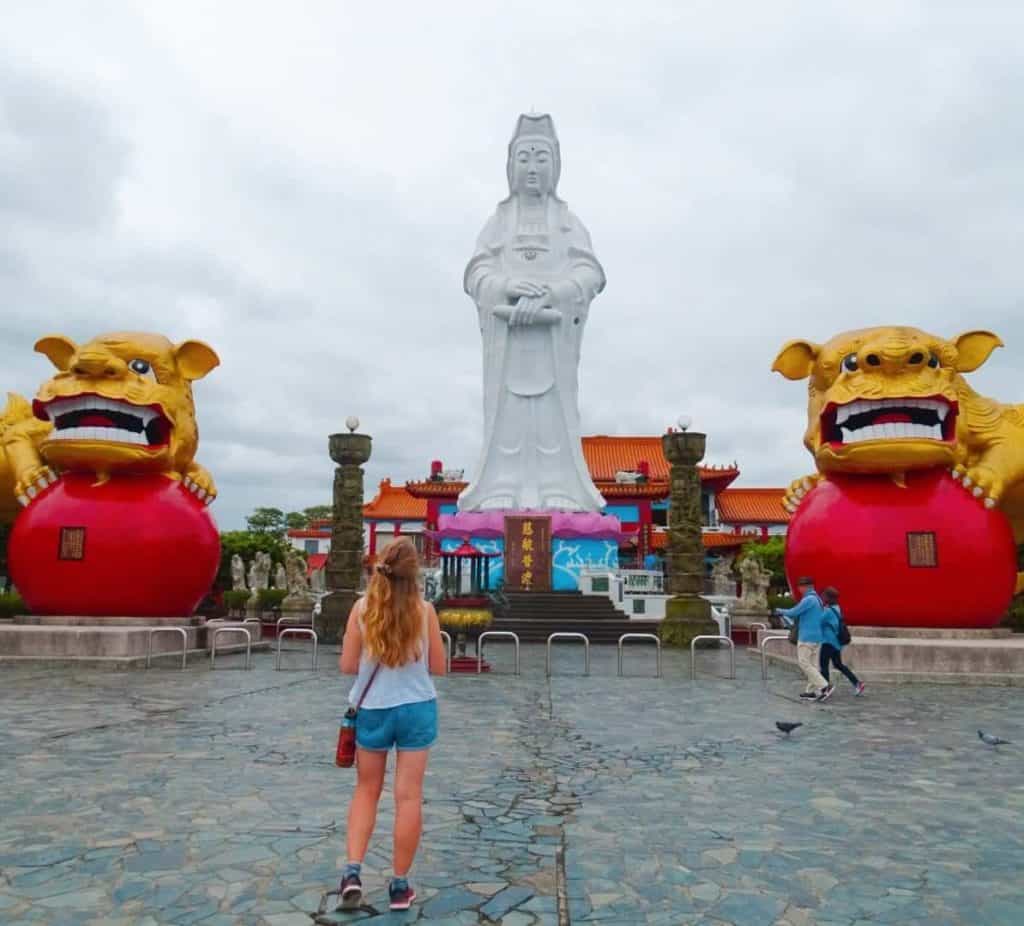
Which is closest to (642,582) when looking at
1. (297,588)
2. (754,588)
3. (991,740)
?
(754,588)

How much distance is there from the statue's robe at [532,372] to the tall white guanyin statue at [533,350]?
3 cm

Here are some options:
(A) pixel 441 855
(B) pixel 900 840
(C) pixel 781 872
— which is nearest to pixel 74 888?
(A) pixel 441 855

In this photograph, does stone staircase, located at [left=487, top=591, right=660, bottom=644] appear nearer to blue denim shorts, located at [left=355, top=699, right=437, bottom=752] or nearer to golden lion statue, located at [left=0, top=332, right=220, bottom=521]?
golden lion statue, located at [left=0, top=332, right=220, bottom=521]

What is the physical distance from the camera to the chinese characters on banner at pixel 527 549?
87.0 ft

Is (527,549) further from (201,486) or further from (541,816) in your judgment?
(541,816)

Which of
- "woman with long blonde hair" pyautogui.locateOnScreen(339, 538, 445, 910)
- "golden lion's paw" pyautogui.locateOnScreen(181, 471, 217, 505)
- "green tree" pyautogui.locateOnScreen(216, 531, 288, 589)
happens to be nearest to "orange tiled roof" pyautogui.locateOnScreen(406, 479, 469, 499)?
"green tree" pyautogui.locateOnScreen(216, 531, 288, 589)

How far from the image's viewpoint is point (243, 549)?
111 feet

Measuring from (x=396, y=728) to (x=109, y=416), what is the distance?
435 inches

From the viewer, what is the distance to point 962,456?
40.7 feet

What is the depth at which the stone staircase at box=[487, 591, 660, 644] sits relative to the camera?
68.0 feet

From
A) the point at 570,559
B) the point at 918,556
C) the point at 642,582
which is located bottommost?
the point at 642,582

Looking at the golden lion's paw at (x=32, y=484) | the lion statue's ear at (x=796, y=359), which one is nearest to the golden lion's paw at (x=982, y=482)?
the lion statue's ear at (x=796, y=359)

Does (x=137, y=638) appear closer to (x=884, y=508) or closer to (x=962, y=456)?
(x=884, y=508)

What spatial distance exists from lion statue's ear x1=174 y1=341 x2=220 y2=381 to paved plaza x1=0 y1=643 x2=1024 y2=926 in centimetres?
603
